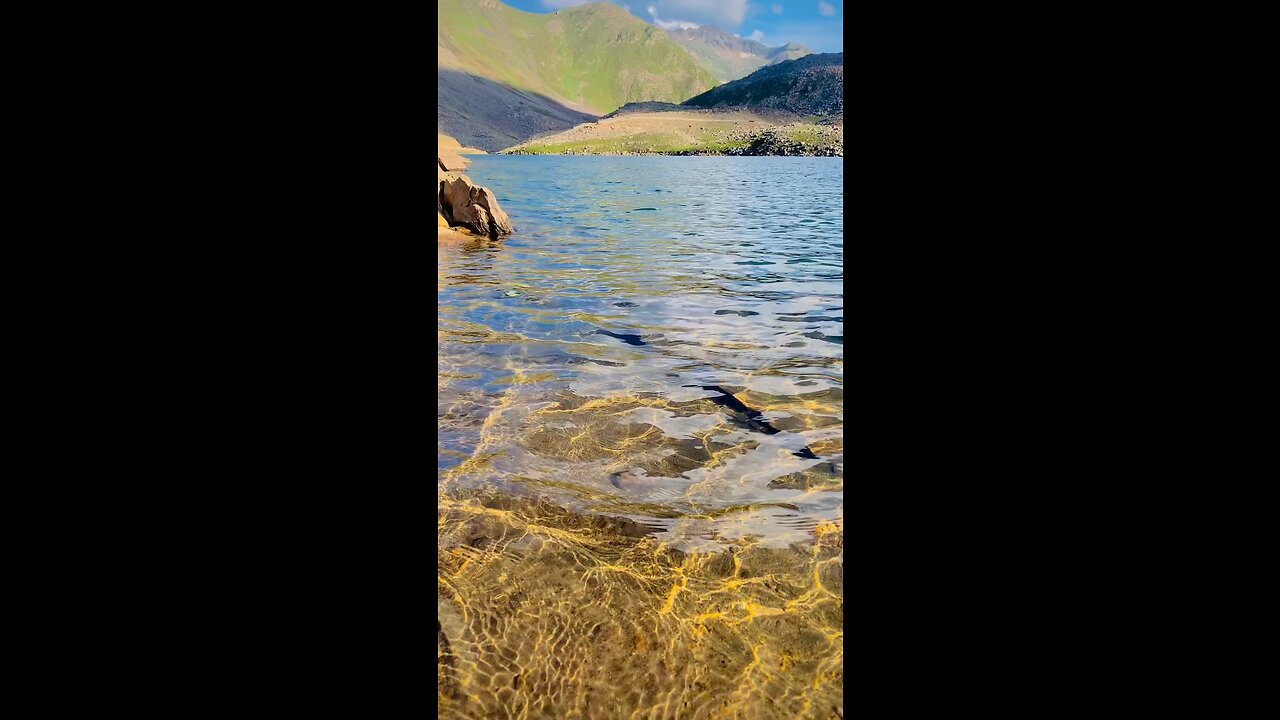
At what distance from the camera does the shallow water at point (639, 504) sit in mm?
2910

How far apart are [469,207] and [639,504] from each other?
42.2 feet

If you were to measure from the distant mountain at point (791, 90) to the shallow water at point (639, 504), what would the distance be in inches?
4998

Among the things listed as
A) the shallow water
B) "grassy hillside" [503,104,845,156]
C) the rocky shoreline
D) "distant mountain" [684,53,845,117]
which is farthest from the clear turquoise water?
"distant mountain" [684,53,845,117]

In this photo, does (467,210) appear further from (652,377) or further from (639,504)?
(639,504)

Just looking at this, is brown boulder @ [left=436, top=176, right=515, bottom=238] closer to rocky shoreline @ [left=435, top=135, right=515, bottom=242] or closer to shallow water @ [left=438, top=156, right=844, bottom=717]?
rocky shoreline @ [left=435, top=135, right=515, bottom=242]

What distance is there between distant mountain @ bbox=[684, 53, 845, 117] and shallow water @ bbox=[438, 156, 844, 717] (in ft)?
417

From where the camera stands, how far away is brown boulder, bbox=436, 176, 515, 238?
15938 millimetres

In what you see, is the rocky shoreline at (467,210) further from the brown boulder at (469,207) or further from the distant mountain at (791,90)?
the distant mountain at (791,90)
